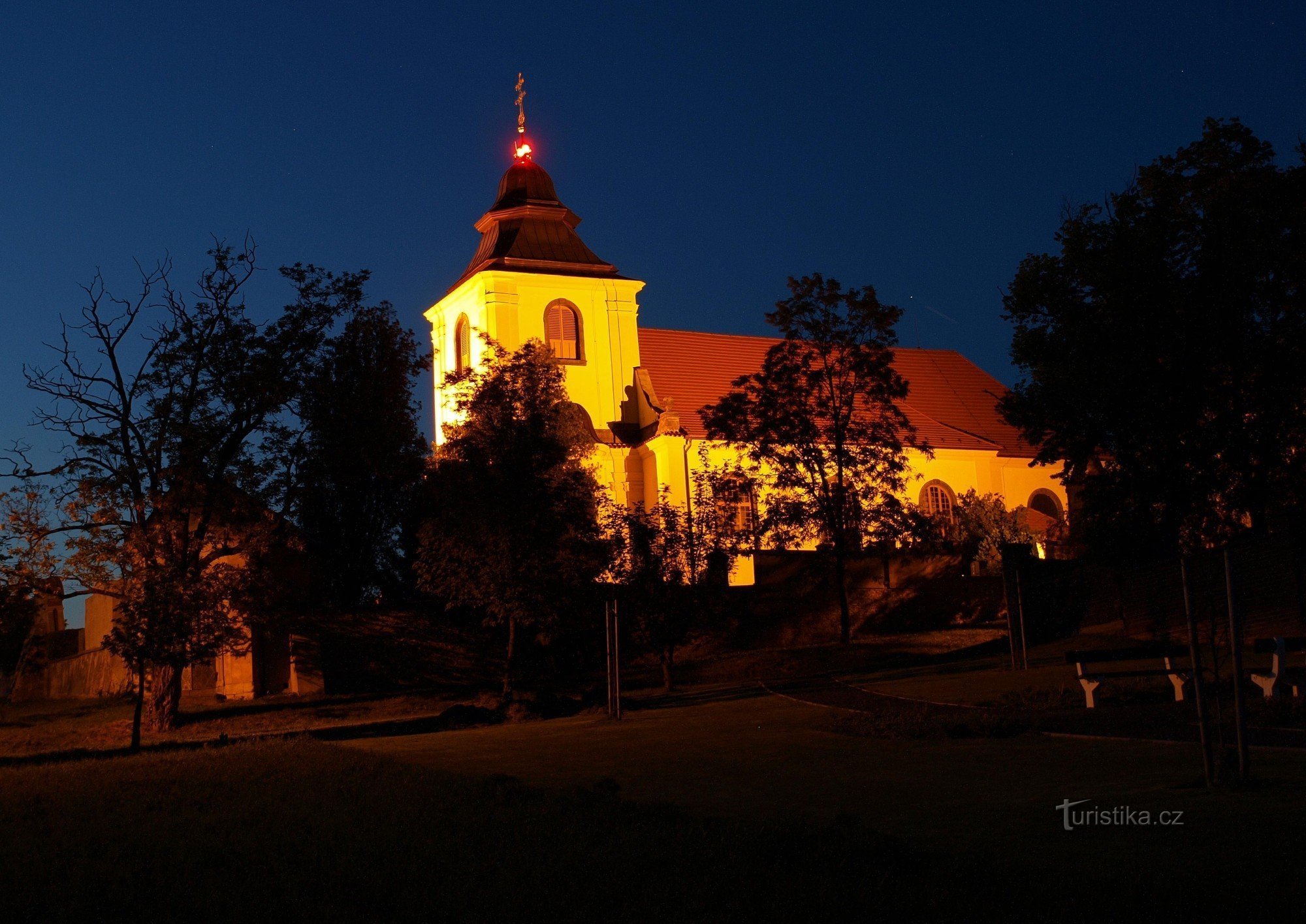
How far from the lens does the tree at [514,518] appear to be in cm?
2753

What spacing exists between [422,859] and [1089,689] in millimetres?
11068

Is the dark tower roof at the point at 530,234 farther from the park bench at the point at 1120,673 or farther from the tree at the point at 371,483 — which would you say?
the park bench at the point at 1120,673

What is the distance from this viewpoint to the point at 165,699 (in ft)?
88.9

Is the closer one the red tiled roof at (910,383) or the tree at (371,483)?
the tree at (371,483)

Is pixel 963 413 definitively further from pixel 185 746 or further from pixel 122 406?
pixel 185 746

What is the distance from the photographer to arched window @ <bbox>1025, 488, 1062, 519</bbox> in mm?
59062

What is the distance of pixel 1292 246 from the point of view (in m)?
28.0

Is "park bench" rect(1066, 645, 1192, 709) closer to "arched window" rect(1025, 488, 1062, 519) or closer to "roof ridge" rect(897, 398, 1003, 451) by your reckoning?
"roof ridge" rect(897, 398, 1003, 451)

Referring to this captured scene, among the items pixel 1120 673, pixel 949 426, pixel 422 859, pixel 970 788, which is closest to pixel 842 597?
pixel 1120 673

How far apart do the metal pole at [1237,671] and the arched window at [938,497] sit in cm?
4603

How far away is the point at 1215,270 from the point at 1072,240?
330 centimetres

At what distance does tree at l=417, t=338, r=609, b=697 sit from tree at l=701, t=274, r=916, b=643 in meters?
8.03

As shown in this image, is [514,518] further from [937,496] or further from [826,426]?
[937,496]

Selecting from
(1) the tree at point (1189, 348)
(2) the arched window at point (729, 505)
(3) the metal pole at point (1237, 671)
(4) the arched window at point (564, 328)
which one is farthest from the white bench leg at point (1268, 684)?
(4) the arched window at point (564, 328)
